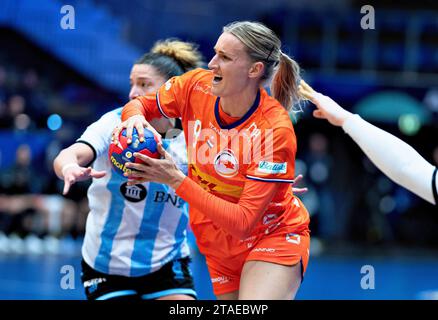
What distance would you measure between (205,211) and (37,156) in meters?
9.69

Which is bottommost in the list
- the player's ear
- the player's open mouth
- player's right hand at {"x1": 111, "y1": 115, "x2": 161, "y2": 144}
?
player's right hand at {"x1": 111, "y1": 115, "x2": 161, "y2": 144}

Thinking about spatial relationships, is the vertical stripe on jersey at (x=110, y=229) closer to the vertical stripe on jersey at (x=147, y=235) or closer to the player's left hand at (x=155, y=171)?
the vertical stripe on jersey at (x=147, y=235)

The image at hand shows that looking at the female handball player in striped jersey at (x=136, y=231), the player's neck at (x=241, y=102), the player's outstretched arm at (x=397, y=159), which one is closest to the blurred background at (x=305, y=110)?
the female handball player in striped jersey at (x=136, y=231)

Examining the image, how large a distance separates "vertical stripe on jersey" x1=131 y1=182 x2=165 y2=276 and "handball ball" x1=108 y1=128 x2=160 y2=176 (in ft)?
2.88

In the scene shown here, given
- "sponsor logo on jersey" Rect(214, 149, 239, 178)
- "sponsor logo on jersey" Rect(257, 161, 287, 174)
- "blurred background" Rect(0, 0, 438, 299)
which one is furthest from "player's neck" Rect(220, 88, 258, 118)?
"blurred background" Rect(0, 0, 438, 299)

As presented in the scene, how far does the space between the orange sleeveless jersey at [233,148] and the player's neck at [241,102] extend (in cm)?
3

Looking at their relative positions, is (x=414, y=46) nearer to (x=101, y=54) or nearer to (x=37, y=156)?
(x=101, y=54)

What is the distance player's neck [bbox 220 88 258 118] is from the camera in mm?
3863

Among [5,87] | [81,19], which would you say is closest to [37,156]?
[5,87]

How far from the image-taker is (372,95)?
13461 mm

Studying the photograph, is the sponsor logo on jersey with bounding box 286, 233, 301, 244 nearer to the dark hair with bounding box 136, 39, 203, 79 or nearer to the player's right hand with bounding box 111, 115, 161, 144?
the player's right hand with bounding box 111, 115, 161, 144

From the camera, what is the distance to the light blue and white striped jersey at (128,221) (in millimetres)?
4469
